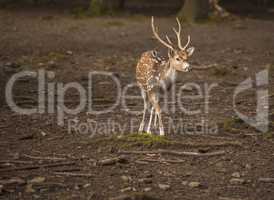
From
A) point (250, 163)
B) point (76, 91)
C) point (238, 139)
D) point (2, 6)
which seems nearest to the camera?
point (250, 163)

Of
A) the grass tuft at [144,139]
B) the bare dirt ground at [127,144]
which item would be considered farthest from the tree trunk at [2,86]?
the grass tuft at [144,139]

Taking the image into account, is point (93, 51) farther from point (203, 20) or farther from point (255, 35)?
point (203, 20)

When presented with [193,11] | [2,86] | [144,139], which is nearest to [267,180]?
[144,139]

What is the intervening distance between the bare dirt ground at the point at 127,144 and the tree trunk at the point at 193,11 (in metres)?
6.82

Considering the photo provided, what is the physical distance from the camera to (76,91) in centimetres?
1239

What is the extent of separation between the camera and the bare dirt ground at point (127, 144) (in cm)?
708

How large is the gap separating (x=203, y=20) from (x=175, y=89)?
11.5 m

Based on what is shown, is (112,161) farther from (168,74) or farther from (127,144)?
(168,74)

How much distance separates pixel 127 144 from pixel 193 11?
1569cm

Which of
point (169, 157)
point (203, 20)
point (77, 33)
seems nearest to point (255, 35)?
point (203, 20)

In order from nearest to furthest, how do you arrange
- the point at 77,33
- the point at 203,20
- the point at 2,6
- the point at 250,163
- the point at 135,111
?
1. the point at 250,163
2. the point at 135,111
3. the point at 77,33
4. the point at 203,20
5. the point at 2,6

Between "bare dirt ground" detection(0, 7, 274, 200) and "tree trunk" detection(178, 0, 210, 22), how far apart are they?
682 cm

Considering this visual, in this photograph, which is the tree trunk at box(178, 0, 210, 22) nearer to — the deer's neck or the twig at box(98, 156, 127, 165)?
the deer's neck

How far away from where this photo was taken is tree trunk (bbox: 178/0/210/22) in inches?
931
